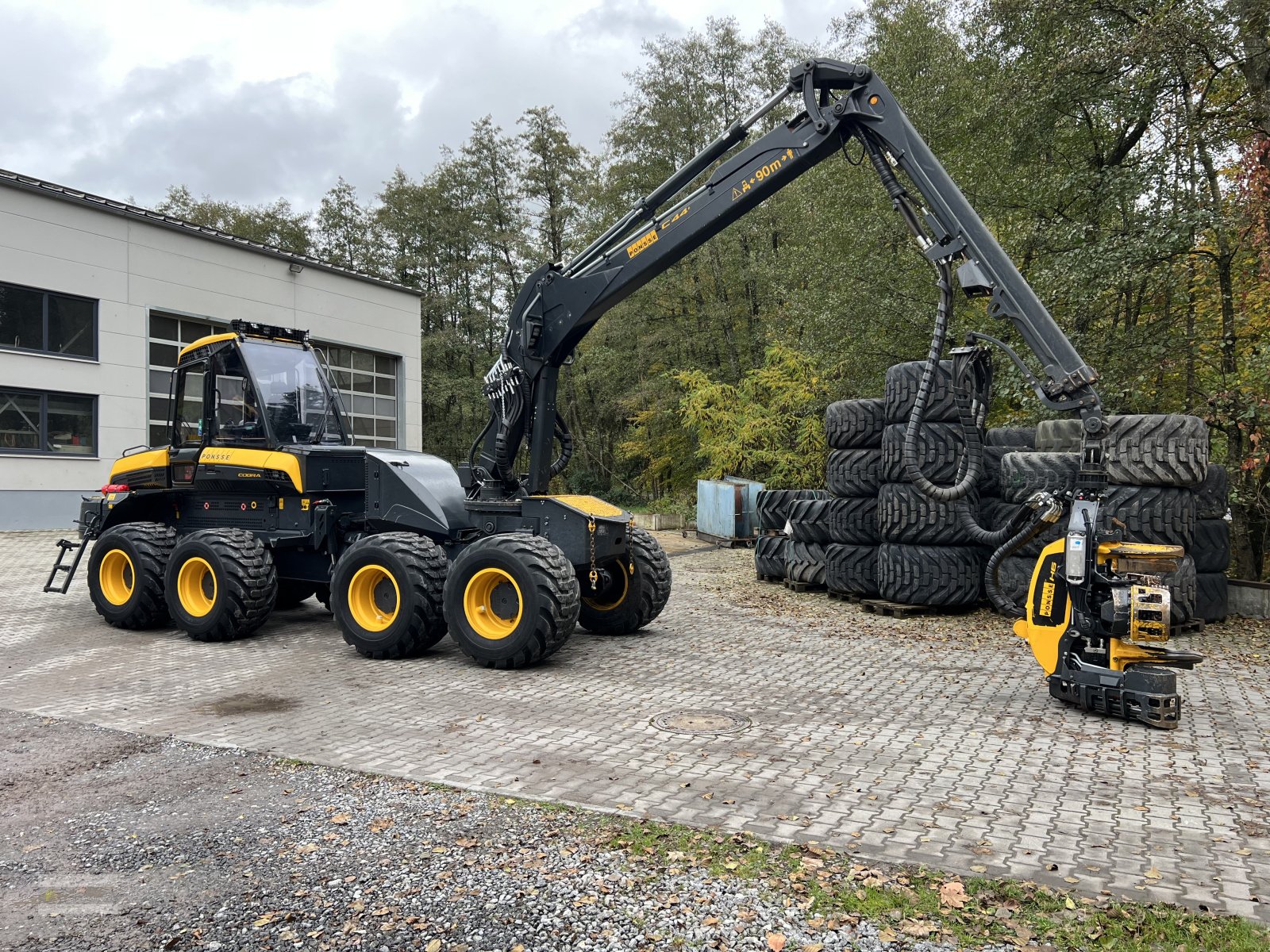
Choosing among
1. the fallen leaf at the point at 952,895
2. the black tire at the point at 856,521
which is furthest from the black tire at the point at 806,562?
the fallen leaf at the point at 952,895

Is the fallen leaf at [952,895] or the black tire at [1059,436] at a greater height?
the black tire at [1059,436]

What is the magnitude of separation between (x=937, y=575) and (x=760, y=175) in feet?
16.6

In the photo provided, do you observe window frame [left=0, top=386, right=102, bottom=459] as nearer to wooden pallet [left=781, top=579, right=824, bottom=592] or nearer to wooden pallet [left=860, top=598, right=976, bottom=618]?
wooden pallet [left=781, top=579, right=824, bottom=592]

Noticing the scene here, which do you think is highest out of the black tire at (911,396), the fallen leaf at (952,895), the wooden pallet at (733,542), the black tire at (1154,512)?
the black tire at (911,396)

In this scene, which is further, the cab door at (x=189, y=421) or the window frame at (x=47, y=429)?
the window frame at (x=47, y=429)

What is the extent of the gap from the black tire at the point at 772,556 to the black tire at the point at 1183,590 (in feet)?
→ 17.6

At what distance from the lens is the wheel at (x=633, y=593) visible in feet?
29.9

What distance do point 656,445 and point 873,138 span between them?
25.5m

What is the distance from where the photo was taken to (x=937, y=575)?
10.3 metres

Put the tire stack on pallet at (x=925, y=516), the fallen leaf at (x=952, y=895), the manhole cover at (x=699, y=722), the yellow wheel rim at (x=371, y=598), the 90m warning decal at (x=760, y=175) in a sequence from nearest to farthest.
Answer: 1. the fallen leaf at (x=952, y=895)
2. the manhole cover at (x=699, y=722)
3. the 90m warning decal at (x=760, y=175)
4. the yellow wheel rim at (x=371, y=598)
5. the tire stack on pallet at (x=925, y=516)

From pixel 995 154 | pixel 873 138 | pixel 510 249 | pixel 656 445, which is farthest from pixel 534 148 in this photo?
pixel 873 138

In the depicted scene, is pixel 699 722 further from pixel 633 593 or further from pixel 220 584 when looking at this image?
pixel 220 584

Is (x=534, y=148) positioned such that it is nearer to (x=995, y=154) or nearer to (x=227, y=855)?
(x=995, y=154)

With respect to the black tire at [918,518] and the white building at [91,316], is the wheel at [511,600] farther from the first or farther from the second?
the white building at [91,316]
